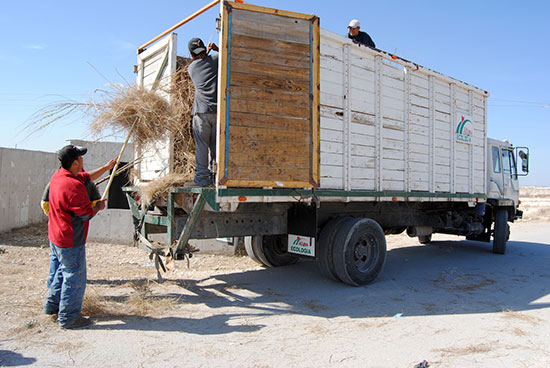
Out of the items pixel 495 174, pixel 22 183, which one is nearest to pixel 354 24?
pixel 495 174

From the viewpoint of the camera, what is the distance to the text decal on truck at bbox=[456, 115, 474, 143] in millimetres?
7477

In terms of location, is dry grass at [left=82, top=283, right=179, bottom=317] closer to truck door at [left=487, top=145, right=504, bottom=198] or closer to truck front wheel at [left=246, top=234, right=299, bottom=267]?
truck front wheel at [left=246, top=234, right=299, bottom=267]

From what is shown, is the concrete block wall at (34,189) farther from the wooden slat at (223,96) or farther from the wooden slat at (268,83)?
the wooden slat at (268,83)

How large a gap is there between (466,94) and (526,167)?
136 inches

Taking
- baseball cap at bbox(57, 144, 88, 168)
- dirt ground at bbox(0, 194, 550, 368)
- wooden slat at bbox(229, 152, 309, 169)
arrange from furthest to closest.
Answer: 1. wooden slat at bbox(229, 152, 309, 169)
2. baseball cap at bbox(57, 144, 88, 168)
3. dirt ground at bbox(0, 194, 550, 368)

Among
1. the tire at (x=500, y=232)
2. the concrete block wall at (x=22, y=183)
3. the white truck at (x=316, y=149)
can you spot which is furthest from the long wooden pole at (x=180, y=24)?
the tire at (x=500, y=232)

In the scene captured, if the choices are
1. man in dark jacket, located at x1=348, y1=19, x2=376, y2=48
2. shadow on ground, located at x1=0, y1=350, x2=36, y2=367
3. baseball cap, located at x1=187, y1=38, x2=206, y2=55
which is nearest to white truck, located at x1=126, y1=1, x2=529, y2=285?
baseball cap, located at x1=187, y1=38, x2=206, y2=55

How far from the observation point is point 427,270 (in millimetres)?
7199

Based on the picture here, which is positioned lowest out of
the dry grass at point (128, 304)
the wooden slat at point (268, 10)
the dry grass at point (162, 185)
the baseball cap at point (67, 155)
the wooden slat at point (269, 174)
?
the dry grass at point (128, 304)

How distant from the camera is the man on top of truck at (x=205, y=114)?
15.7 feet

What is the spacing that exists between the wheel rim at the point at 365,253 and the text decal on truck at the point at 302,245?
2.74 feet

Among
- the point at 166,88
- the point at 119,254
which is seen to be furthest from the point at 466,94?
the point at 119,254

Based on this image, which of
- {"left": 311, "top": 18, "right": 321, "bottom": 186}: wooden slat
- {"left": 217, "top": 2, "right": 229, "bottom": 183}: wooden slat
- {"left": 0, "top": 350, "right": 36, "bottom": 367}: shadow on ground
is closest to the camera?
{"left": 0, "top": 350, "right": 36, "bottom": 367}: shadow on ground

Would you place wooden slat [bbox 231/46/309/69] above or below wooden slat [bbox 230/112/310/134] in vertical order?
above
